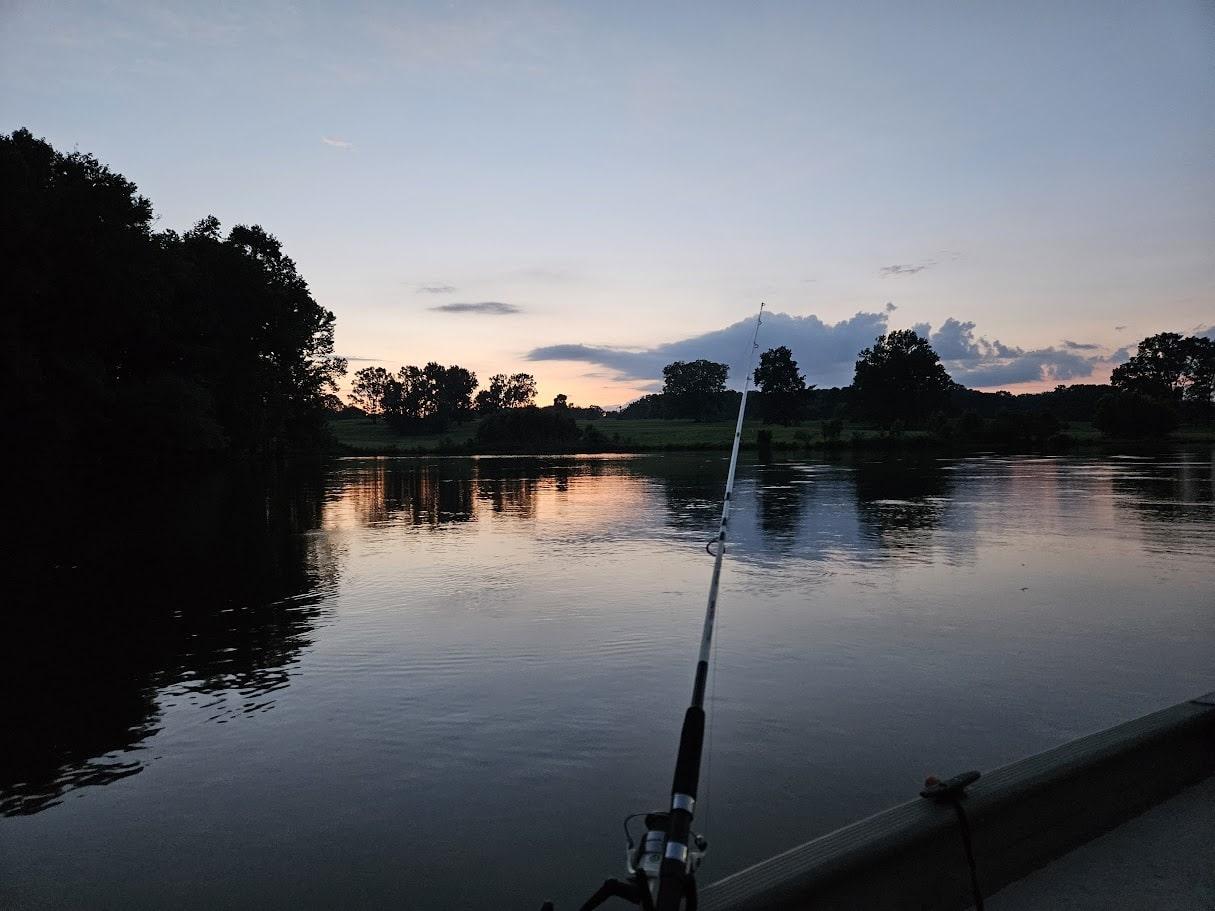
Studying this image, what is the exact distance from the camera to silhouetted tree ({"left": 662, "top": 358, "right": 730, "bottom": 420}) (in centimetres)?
16950

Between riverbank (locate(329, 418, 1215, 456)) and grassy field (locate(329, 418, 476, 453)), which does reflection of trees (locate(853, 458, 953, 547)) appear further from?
grassy field (locate(329, 418, 476, 453))

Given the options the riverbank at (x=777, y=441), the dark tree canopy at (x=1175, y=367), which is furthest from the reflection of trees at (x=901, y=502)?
the dark tree canopy at (x=1175, y=367)

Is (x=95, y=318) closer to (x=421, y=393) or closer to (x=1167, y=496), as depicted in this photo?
Result: (x=1167, y=496)

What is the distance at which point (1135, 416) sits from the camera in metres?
102

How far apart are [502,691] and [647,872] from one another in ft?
14.9

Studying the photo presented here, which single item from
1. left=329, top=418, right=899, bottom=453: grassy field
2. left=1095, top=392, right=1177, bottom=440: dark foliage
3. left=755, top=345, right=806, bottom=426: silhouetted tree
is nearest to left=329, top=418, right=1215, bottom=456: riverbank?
left=329, top=418, right=899, bottom=453: grassy field

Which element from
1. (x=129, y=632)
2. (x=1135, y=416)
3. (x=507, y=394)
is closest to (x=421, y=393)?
(x=507, y=394)

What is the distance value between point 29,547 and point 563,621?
42.3 ft

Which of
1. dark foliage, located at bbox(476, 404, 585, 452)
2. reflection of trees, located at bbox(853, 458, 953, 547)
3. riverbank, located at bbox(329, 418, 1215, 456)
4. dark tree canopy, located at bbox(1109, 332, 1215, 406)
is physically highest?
dark tree canopy, located at bbox(1109, 332, 1215, 406)

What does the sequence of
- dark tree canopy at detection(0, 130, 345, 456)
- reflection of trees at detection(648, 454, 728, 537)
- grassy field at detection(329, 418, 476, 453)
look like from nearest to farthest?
reflection of trees at detection(648, 454, 728, 537) < dark tree canopy at detection(0, 130, 345, 456) < grassy field at detection(329, 418, 476, 453)

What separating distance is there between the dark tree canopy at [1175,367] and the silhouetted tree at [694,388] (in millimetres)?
71588

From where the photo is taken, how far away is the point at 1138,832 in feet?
12.9

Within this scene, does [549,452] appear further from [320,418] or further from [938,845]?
[938,845]

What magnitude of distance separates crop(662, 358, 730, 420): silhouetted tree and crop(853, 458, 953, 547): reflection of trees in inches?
4985
